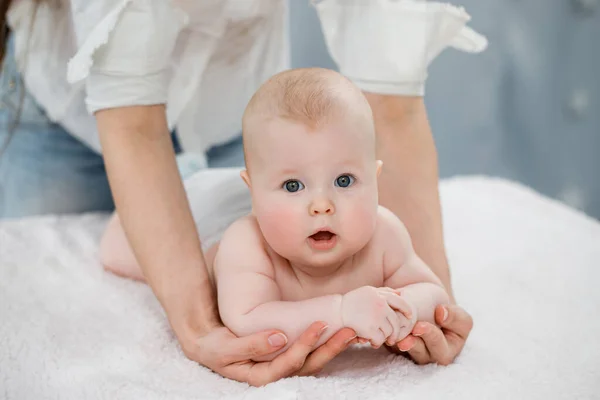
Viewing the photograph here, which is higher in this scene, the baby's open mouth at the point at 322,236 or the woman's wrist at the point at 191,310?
the baby's open mouth at the point at 322,236

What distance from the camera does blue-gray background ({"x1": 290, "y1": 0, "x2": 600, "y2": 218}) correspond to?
6.50 ft

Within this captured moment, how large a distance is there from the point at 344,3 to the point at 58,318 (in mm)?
586

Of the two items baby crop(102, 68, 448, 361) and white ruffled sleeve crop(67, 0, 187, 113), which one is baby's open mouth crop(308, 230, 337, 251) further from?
white ruffled sleeve crop(67, 0, 187, 113)

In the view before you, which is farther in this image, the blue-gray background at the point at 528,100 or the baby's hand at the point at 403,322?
the blue-gray background at the point at 528,100

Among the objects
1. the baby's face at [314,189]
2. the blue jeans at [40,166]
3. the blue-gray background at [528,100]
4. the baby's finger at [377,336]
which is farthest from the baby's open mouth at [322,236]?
the blue-gray background at [528,100]

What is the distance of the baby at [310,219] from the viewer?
2.39 feet

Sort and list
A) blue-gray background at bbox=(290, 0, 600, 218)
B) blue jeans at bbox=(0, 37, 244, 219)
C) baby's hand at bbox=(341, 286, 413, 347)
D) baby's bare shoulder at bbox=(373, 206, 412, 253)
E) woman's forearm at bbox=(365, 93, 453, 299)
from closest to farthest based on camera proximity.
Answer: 1. baby's hand at bbox=(341, 286, 413, 347)
2. baby's bare shoulder at bbox=(373, 206, 412, 253)
3. woman's forearm at bbox=(365, 93, 453, 299)
4. blue jeans at bbox=(0, 37, 244, 219)
5. blue-gray background at bbox=(290, 0, 600, 218)

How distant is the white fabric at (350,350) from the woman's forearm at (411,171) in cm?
14

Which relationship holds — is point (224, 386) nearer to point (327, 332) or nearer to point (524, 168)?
point (327, 332)

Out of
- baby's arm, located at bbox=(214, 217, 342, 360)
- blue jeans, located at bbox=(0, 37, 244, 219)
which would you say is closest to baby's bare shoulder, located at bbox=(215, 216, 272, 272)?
baby's arm, located at bbox=(214, 217, 342, 360)

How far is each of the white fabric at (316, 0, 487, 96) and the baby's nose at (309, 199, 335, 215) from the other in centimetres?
33

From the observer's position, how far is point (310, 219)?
2.41 ft

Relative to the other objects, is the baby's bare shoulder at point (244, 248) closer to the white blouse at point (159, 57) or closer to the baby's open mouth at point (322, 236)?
the baby's open mouth at point (322, 236)

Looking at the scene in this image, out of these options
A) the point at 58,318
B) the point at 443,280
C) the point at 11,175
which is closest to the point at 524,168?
the point at 443,280
